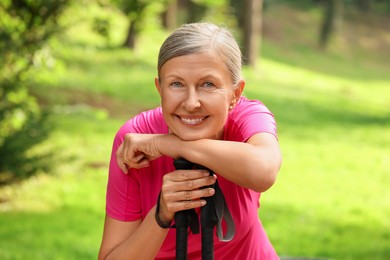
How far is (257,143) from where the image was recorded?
2.19m

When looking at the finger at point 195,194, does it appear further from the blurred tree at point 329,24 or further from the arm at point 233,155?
the blurred tree at point 329,24

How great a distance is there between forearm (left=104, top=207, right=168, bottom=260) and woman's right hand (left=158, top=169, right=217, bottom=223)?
140mm

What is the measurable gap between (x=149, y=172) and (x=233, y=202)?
307mm

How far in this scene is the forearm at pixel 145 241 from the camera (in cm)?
224

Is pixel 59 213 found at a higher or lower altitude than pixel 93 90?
lower

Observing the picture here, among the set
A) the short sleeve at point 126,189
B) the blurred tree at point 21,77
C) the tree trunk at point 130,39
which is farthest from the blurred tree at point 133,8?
the tree trunk at point 130,39

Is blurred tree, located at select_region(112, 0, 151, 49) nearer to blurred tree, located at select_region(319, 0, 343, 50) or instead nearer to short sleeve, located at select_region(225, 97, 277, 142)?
short sleeve, located at select_region(225, 97, 277, 142)

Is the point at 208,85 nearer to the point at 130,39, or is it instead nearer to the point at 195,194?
the point at 195,194

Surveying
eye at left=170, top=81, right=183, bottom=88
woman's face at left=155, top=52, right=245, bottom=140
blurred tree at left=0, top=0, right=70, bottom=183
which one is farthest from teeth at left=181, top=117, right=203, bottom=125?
blurred tree at left=0, top=0, right=70, bottom=183

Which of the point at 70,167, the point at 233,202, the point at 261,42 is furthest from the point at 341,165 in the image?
the point at 261,42

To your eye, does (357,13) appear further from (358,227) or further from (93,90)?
(358,227)

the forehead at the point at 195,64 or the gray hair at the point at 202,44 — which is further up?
the gray hair at the point at 202,44

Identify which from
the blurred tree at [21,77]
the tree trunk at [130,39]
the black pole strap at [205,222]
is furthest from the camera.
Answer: the tree trunk at [130,39]

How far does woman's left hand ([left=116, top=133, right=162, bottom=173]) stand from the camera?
2.23 m
